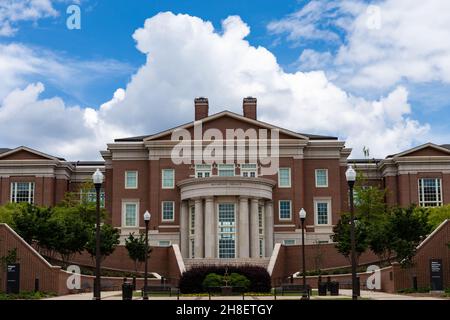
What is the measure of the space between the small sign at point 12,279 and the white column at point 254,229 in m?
27.8

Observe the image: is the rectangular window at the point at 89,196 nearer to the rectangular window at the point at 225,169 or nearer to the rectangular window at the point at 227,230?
the rectangular window at the point at 225,169

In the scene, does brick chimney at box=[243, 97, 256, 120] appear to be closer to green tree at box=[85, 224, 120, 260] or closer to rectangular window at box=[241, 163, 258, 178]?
rectangular window at box=[241, 163, 258, 178]

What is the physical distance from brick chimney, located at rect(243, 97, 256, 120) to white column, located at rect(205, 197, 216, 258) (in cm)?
A: 1595

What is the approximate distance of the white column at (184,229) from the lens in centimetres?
6744

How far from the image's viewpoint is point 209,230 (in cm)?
6406

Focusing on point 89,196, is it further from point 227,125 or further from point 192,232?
point 227,125

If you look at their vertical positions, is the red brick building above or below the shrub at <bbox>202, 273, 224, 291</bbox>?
above

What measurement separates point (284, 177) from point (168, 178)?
1177cm

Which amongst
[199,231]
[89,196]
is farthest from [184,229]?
[89,196]

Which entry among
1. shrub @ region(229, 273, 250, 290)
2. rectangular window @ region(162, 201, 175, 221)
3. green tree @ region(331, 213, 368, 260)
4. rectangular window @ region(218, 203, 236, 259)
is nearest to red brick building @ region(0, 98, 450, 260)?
rectangular window @ region(162, 201, 175, 221)

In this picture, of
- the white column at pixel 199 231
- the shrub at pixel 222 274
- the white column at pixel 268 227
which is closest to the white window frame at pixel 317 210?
the white column at pixel 268 227

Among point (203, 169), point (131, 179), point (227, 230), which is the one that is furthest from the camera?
point (131, 179)

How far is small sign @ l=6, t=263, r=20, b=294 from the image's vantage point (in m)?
40.5
